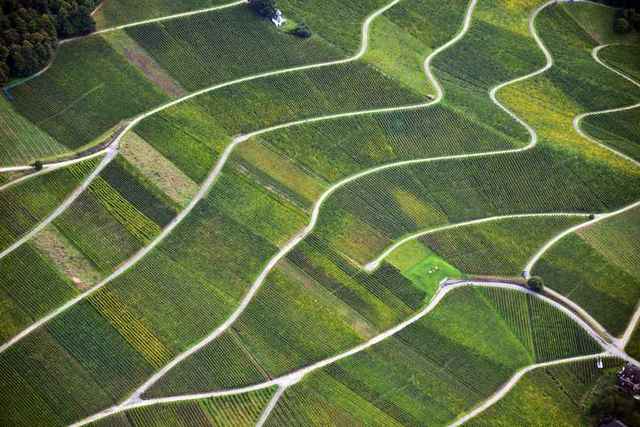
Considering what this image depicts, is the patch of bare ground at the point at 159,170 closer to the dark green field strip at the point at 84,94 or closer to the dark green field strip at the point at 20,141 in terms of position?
the dark green field strip at the point at 84,94

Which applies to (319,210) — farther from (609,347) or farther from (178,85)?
(609,347)

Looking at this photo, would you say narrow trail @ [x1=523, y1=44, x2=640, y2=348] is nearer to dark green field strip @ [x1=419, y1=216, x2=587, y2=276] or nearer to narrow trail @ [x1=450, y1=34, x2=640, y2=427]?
narrow trail @ [x1=450, y1=34, x2=640, y2=427]

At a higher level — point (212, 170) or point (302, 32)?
point (302, 32)

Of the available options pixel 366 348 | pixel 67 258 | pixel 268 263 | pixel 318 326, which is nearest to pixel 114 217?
pixel 67 258

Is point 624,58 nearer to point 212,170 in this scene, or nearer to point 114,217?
point 212,170

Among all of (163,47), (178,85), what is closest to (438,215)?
(178,85)


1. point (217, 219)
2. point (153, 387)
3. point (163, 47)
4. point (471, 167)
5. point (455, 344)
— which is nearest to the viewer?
point (153, 387)
